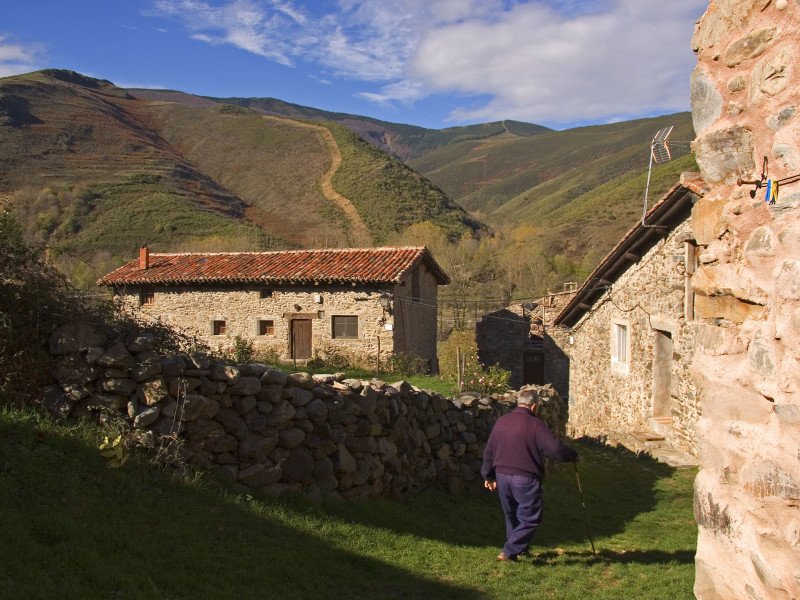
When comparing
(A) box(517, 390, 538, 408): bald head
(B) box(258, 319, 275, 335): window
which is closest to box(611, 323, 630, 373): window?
(A) box(517, 390, 538, 408): bald head

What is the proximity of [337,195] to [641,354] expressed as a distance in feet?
138

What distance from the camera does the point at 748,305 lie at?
261cm

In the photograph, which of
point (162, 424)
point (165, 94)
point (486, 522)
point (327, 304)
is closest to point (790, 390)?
point (162, 424)

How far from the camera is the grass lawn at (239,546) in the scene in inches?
146

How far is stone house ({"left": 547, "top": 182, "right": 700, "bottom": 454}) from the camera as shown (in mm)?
11438

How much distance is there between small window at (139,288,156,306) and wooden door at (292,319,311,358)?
569cm

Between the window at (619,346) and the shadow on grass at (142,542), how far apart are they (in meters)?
10.6

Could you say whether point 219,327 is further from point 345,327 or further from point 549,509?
point 549,509

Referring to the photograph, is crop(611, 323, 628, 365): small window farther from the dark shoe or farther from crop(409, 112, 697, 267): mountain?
crop(409, 112, 697, 267): mountain

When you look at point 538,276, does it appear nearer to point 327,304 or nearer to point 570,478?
point 327,304

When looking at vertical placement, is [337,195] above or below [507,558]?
above

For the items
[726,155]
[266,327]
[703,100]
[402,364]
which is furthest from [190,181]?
[726,155]

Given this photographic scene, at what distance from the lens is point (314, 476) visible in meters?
6.20

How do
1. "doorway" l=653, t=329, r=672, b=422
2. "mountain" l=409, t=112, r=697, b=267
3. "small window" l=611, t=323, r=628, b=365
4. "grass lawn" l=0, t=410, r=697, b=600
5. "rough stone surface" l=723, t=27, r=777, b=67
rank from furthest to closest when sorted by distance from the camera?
"mountain" l=409, t=112, r=697, b=267, "small window" l=611, t=323, r=628, b=365, "doorway" l=653, t=329, r=672, b=422, "grass lawn" l=0, t=410, r=697, b=600, "rough stone surface" l=723, t=27, r=777, b=67
